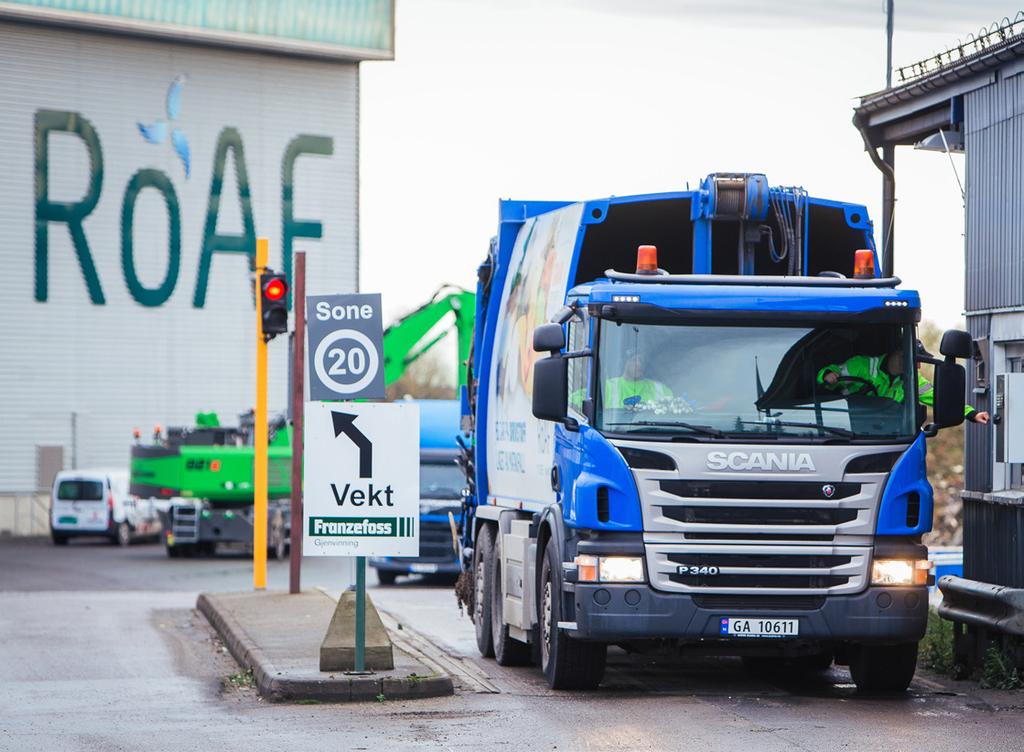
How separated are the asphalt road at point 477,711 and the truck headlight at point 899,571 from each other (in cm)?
83

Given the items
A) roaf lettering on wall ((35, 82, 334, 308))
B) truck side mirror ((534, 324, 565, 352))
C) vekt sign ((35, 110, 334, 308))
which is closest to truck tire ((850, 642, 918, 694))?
truck side mirror ((534, 324, 565, 352))

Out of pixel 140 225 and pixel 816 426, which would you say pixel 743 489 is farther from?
pixel 140 225

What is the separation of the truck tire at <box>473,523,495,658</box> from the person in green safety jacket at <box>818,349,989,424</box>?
4428 mm

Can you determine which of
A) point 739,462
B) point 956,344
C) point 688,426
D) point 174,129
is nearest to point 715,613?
point 739,462

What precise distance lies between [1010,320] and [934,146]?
2.92 meters

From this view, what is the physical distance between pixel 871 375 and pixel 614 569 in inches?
84.9

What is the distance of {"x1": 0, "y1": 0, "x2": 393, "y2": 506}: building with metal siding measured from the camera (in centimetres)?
5344

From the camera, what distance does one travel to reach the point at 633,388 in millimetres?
12562

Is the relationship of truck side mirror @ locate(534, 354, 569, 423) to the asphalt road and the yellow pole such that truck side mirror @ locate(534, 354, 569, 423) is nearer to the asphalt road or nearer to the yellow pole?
the asphalt road

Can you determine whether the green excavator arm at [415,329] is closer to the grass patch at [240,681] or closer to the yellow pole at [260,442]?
the yellow pole at [260,442]

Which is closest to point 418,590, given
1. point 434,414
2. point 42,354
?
point 434,414

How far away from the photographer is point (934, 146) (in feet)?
56.4

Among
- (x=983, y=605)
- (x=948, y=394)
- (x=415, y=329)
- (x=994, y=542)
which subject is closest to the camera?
(x=948, y=394)

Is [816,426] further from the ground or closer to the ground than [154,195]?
closer to the ground
